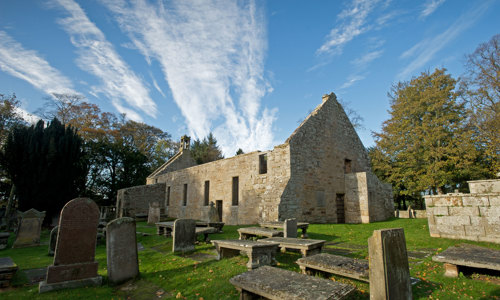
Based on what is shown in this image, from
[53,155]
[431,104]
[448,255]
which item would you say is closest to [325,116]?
[431,104]

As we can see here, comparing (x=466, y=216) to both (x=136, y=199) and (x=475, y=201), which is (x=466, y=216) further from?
(x=136, y=199)

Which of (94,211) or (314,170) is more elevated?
(314,170)

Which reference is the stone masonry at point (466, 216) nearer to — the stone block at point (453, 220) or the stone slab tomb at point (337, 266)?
the stone block at point (453, 220)

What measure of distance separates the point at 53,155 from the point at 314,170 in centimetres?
1804

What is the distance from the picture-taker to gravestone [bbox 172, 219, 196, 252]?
25.0 ft

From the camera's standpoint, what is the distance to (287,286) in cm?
327

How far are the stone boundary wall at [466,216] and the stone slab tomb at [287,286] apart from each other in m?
6.77

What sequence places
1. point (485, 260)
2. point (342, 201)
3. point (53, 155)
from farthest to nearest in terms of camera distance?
point (53, 155)
point (342, 201)
point (485, 260)

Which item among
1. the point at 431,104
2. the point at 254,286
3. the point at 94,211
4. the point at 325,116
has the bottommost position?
the point at 254,286

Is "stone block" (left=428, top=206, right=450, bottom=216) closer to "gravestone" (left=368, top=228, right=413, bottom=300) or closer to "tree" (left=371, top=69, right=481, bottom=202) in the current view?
"gravestone" (left=368, top=228, right=413, bottom=300)

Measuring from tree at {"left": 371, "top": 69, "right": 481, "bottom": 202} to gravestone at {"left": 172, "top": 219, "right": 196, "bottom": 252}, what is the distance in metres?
19.7

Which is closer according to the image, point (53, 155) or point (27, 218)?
point (27, 218)

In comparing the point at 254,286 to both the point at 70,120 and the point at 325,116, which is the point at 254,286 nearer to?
the point at 325,116

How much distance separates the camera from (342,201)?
1595cm
